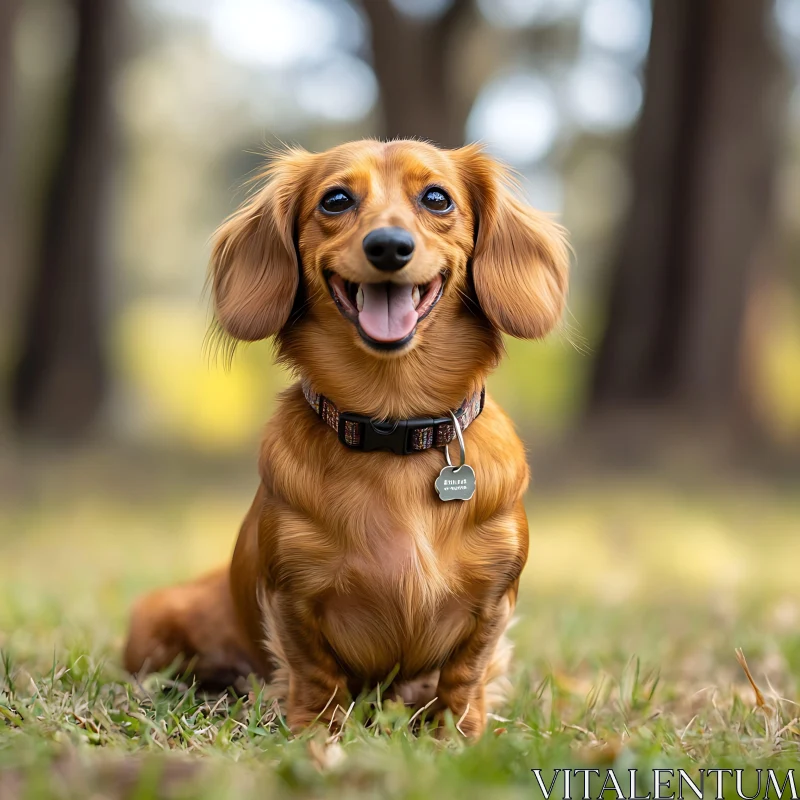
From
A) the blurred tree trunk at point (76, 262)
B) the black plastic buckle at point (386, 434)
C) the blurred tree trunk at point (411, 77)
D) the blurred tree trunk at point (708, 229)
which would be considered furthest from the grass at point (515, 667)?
the blurred tree trunk at point (411, 77)

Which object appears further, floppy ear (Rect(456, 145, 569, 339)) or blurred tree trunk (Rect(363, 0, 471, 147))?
blurred tree trunk (Rect(363, 0, 471, 147))

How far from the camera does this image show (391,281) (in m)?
2.47

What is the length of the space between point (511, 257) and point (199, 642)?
1496mm

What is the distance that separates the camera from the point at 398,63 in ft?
30.5

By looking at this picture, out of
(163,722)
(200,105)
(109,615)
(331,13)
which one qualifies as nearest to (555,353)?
(200,105)

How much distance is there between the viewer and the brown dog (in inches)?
97.3

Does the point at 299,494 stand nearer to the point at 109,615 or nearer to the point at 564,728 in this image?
the point at 564,728

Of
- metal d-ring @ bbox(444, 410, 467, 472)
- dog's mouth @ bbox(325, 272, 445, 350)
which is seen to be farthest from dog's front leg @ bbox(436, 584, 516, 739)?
dog's mouth @ bbox(325, 272, 445, 350)

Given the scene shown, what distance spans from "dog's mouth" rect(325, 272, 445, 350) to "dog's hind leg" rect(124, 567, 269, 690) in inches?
40.0

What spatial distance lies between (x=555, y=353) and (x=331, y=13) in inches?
508

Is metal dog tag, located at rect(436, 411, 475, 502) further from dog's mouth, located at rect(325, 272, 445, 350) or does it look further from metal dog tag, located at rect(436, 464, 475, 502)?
dog's mouth, located at rect(325, 272, 445, 350)

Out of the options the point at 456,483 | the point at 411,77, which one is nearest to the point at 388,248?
the point at 456,483

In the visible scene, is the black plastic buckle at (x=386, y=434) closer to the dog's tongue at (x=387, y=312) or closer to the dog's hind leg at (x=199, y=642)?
the dog's tongue at (x=387, y=312)

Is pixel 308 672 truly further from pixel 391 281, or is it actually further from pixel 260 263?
pixel 260 263
